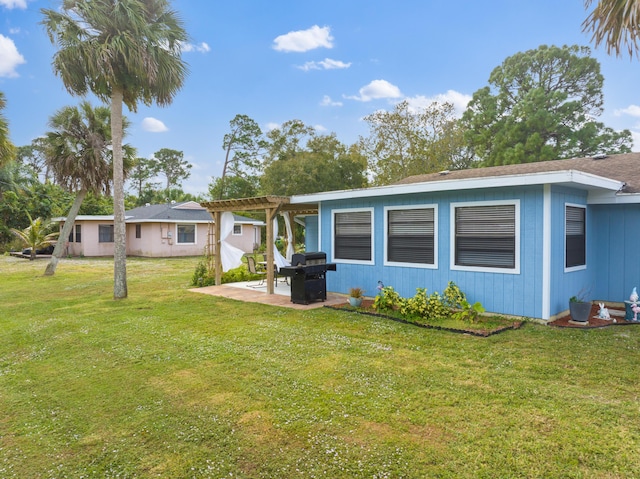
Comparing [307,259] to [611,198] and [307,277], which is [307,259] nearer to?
[307,277]

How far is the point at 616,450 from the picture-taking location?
2695 mm

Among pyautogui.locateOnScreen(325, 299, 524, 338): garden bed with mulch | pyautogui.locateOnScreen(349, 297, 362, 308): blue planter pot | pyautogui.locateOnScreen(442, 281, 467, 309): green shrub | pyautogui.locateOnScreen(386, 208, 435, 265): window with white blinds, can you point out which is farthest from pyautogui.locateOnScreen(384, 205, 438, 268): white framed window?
pyautogui.locateOnScreen(325, 299, 524, 338): garden bed with mulch

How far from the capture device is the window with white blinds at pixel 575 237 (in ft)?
22.0

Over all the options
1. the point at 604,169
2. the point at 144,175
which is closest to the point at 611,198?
the point at 604,169

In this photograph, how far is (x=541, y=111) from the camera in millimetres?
23266

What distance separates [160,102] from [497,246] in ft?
28.0

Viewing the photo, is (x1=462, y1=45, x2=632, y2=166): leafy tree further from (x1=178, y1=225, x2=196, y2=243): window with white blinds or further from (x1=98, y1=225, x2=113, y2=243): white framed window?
(x1=98, y1=225, x2=113, y2=243): white framed window

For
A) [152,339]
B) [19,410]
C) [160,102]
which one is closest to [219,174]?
[160,102]

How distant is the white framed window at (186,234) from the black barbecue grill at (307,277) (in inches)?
630

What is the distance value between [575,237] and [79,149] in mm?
14578

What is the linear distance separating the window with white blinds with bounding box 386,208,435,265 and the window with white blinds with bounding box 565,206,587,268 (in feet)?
7.11

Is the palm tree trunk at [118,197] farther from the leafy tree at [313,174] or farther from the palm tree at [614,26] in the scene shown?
the leafy tree at [313,174]

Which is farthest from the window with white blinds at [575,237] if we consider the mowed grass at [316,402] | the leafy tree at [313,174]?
the leafy tree at [313,174]

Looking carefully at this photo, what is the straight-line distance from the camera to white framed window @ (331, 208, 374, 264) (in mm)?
8438
